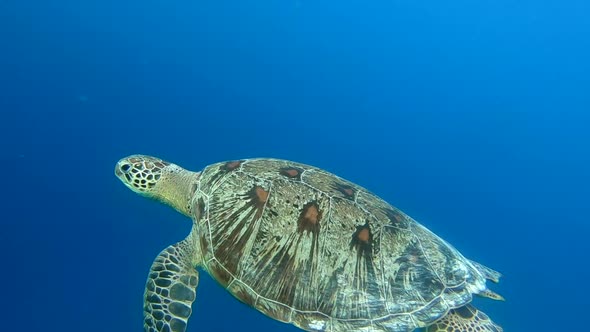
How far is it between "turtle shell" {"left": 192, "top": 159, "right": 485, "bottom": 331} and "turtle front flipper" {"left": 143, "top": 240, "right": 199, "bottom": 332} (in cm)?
24

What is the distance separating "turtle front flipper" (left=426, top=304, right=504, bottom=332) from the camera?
3092 mm

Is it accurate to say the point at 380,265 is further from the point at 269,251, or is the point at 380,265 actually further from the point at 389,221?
the point at 269,251

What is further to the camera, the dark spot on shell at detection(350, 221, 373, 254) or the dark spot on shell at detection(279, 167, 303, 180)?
the dark spot on shell at detection(279, 167, 303, 180)

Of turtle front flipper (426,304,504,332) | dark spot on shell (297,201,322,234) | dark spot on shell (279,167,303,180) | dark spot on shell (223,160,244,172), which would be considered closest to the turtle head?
dark spot on shell (223,160,244,172)

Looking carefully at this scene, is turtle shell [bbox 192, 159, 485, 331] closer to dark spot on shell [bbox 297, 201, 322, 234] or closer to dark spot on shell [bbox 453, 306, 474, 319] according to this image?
dark spot on shell [bbox 297, 201, 322, 234]

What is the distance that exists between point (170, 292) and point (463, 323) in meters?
2.20

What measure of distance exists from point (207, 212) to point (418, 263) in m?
1.68

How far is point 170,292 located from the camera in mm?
3303

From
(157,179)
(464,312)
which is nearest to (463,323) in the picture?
(464,312)

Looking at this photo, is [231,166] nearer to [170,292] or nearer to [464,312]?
[170,292]

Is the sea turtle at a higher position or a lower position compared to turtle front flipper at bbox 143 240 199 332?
higher

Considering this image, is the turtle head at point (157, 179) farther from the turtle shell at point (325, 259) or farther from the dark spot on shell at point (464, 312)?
the dark spot on shell at point (464, 312)

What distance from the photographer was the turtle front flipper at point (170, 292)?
3.20 meters

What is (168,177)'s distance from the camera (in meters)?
4.16
